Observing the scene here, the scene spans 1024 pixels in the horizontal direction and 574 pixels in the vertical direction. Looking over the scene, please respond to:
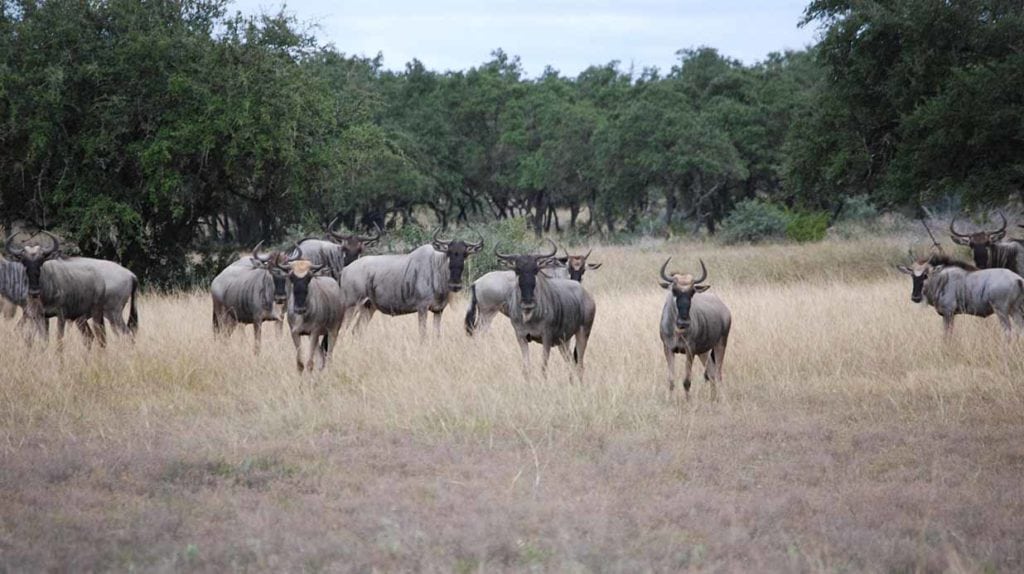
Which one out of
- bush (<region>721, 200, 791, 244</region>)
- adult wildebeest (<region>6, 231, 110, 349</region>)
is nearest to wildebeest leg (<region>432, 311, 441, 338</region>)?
adult wildebeest (<region>6, 231, 110, 349</region>)

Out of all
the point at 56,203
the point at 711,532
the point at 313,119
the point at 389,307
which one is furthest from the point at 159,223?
the point at 711,532

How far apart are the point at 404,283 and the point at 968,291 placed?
24.5 feet

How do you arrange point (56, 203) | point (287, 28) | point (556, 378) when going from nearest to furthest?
point (556, 378) < point (56, 203) < point (287, 28)

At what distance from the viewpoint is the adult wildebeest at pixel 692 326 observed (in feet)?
33.6

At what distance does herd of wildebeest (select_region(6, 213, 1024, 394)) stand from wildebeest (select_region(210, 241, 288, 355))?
0.02m

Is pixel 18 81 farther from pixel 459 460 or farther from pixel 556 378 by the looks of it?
pixel 459 460

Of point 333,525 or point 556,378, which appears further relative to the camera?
point 556,378

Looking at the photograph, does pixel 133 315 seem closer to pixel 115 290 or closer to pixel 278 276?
pixel 115 290

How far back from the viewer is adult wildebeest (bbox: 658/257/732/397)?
10.2 m

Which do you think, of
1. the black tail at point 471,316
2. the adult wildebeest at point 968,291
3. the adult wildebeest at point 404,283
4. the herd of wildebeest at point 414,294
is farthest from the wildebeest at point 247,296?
the adult wildebeest at point 968,291

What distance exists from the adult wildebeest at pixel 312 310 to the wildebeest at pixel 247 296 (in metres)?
1.30

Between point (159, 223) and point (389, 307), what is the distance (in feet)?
34.8

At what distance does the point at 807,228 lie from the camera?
115 feet

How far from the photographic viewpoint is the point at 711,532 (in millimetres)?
6262
